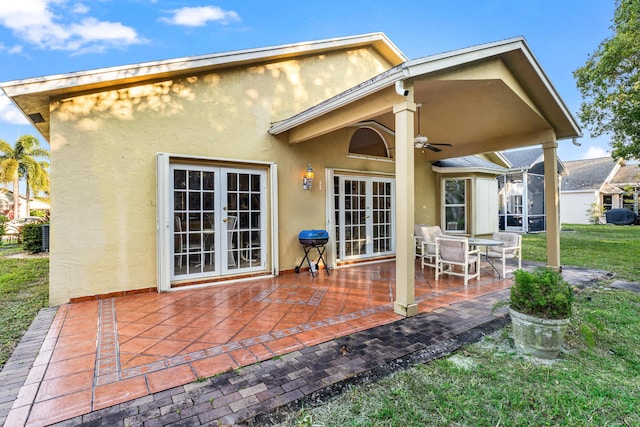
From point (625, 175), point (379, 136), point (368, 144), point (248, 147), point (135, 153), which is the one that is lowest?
point (135, 153)

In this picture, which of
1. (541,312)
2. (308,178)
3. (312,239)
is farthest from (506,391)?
(308,178)

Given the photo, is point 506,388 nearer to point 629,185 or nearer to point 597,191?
point 629,185

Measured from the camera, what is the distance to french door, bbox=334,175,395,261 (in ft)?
23.7

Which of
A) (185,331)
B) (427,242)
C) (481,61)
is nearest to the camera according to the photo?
(185,331)

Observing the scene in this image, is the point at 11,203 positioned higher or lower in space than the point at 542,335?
higher

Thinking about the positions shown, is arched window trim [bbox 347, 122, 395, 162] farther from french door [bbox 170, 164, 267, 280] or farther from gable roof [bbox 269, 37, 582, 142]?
french door [bbox 170, 164, 267, 280]

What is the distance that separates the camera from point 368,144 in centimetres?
800

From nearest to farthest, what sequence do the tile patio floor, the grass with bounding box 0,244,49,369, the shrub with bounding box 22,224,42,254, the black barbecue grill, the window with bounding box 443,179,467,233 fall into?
the tile patio floor < the grass with bounding box 0,244,49,369 < the black barbecue grill < the window with bounding box 443,179,467,233 < the shrub with bounding box 22,224,42,254

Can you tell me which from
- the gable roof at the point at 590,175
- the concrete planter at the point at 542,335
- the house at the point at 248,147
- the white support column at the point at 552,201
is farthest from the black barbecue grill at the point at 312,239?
the gable roof at the point at 590,175

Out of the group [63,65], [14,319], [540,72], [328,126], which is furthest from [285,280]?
[63,65]

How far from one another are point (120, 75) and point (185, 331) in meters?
3.90

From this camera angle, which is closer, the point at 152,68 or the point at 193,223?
the point at 152,68

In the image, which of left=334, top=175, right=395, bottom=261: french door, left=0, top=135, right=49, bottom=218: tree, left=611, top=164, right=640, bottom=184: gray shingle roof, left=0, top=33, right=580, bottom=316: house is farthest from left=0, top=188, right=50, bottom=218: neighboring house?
left=611, top=164, right=640, bottom=184: gray shingle roof

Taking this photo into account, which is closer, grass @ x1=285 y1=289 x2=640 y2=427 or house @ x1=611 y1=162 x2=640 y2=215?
grass @ x1=285 y1=289 x2=640 y2=427
